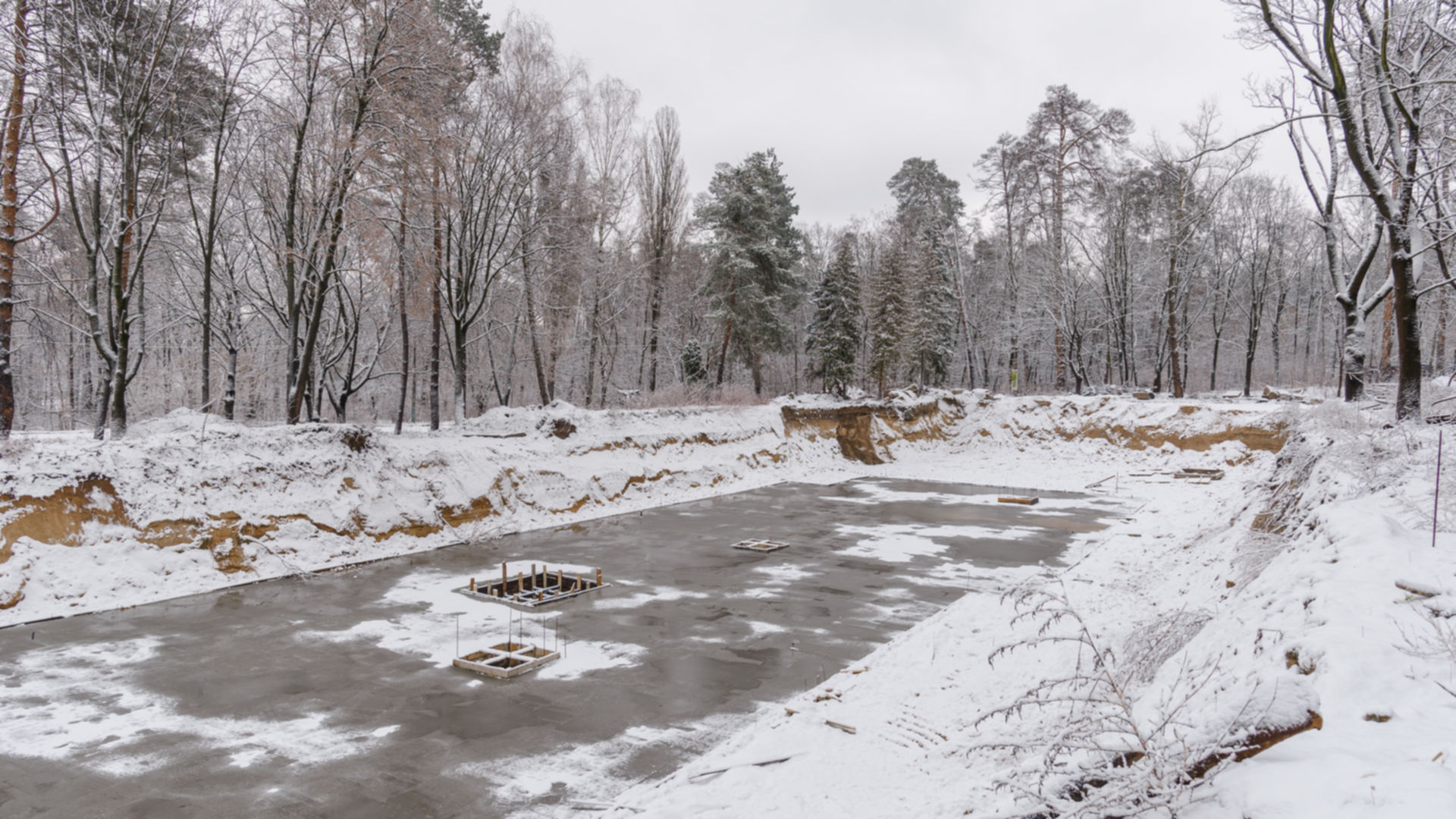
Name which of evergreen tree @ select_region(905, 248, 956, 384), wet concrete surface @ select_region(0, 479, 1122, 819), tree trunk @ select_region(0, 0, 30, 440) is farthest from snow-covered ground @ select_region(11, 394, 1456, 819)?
evergreen tree @ select_region(905, 248, 956, 384)

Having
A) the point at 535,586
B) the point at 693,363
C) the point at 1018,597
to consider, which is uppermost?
the point at 693,363

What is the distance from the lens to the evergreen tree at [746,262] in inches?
1167

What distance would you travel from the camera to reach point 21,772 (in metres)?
4.76

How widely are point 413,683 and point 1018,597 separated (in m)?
6.66

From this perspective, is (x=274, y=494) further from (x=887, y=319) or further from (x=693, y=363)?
(x=887, y=319)

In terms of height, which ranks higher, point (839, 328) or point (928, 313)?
point (928, 313)

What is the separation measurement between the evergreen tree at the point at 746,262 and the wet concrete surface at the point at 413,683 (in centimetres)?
1917

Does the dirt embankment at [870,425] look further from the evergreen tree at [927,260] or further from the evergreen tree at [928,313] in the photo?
the evergreen tree at [928,313]

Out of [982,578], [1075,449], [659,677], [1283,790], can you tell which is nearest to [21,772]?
[659,677]

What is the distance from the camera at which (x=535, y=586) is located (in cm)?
980

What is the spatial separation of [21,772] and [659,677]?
4499 mm

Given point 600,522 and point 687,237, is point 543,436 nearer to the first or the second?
point 600,522

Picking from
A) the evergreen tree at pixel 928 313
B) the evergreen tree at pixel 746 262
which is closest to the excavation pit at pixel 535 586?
the evergreen tree at pixel 746 262

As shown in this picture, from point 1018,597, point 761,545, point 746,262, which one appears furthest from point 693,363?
point 1018,597
